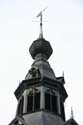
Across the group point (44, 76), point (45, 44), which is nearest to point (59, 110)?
point (44, 76)

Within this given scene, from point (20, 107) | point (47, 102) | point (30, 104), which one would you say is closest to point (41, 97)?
point (47, 102)

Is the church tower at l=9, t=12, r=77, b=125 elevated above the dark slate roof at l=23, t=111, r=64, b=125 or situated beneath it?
elevated above

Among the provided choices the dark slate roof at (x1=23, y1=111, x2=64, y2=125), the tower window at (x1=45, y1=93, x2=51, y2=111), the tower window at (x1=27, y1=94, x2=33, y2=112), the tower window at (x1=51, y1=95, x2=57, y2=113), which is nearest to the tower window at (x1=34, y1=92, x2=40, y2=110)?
the tower window at (x1=27, y1=94, x2=33, y2=112)

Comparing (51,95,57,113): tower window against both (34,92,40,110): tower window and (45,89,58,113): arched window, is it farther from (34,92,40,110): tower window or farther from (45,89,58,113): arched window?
(34,92,40,110): tower window

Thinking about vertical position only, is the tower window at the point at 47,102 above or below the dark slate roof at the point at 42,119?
above

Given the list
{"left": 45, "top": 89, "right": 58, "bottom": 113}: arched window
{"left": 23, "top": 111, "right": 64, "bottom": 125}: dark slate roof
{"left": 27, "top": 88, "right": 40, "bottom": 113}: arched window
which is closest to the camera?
{"left": 23, "top": 111, "right": 64, "bottom": 125}: dark slate roof

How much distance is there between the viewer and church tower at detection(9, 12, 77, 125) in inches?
1416

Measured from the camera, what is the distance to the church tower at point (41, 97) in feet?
118

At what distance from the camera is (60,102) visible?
128 feet

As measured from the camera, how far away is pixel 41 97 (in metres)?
37.7

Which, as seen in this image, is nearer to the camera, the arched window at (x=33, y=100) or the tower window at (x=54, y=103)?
the arched window at (x=33, y=100)

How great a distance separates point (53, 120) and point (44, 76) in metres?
5.37

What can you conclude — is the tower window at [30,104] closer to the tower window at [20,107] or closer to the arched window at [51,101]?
the tower window at [20,107]

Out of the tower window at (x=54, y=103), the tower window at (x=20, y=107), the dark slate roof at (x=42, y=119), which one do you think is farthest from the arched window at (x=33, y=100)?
the tower window at (x=54, y=103)
